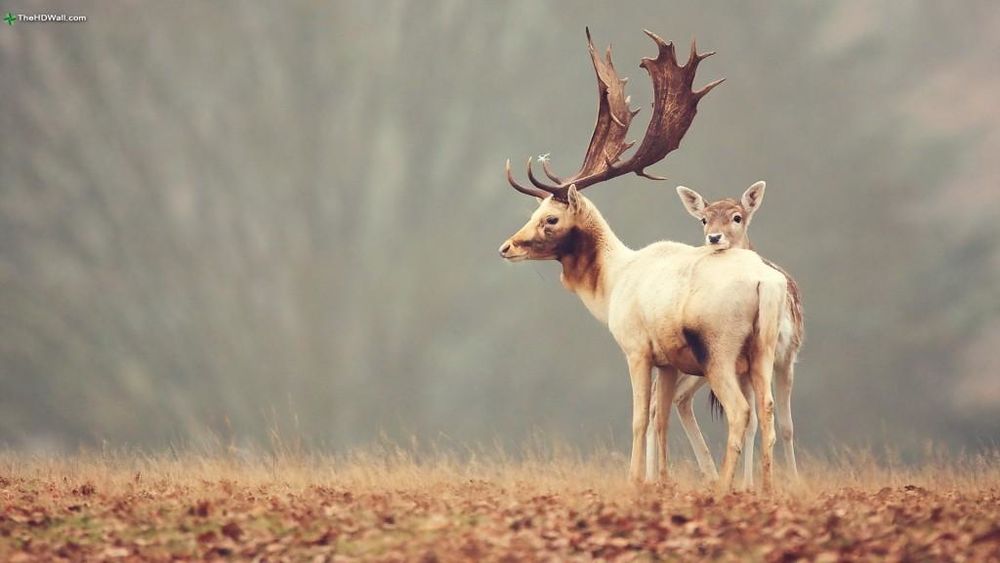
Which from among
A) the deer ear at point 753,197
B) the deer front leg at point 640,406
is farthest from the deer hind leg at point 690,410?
the deer ear at point 753,197

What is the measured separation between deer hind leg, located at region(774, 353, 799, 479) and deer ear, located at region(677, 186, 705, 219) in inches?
73.4

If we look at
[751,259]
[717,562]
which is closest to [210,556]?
[717,562]

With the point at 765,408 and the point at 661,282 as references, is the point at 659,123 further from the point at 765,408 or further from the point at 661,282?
the point at 765,408

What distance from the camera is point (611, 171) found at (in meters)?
13.8

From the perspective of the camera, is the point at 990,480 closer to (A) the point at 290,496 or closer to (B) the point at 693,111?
(B) the point at 693,111

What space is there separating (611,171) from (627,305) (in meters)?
2.43

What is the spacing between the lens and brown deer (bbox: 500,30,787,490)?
1062 centimetres

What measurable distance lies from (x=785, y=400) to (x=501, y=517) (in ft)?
15.5

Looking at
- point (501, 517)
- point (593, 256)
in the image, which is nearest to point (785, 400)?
point (593, 256)

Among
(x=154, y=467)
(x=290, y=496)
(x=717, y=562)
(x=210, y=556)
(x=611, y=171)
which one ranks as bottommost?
(x=717, y=562)

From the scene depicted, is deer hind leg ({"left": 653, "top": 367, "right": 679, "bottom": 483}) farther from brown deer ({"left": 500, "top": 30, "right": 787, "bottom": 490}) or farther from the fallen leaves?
the fallen leaves

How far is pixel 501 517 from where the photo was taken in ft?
29.7

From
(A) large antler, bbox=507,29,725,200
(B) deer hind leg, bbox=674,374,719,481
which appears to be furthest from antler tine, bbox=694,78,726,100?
(B) deer hind leg, bbox=674,374,719,481

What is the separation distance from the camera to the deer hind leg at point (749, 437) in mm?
11348
